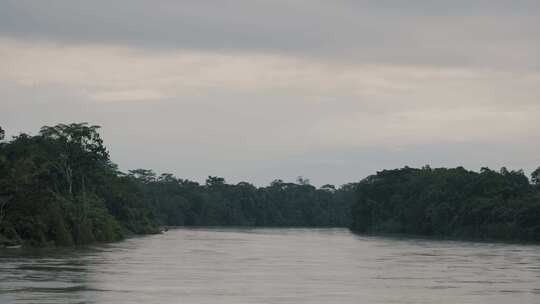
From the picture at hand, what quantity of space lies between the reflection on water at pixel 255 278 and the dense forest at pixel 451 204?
53.3m

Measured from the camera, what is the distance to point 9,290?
130 feet

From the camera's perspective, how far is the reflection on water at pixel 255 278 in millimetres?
40125

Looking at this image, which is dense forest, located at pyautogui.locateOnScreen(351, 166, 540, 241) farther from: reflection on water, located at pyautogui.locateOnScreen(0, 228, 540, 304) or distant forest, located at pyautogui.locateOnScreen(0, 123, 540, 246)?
reflection on water, located at pyautogui.locateOnScreen(0, 228, 540, 304)

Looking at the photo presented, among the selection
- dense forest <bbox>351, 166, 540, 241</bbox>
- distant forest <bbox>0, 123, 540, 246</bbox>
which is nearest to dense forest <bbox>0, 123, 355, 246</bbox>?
distant forest <bbox>0, 123, 540, 246</bbox>

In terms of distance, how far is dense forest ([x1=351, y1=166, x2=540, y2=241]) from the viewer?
12862 cm

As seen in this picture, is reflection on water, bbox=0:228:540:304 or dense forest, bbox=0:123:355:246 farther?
dense forest, bbox=0:123:355:246

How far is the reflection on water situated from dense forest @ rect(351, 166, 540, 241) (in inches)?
2099

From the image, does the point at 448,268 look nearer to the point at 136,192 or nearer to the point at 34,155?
the point at 34,155

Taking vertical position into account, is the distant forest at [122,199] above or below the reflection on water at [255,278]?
above

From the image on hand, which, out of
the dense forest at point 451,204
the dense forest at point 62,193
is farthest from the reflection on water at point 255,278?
the dense forest at point 451,204

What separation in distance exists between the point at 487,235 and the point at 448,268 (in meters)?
72.5

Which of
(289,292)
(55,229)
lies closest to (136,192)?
(55,229)

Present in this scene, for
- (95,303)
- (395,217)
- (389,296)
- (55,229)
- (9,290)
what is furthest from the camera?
(395,217)

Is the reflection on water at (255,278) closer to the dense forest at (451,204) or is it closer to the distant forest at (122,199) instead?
the distant forest at (122,199)
